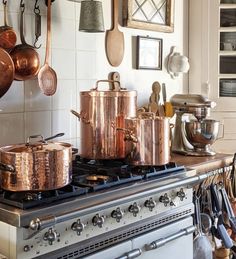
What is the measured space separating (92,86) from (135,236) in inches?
35.6

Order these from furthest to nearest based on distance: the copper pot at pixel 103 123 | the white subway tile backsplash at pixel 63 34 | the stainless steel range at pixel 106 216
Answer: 1. the white subway tile backsplash at pixel 63 34
2. the copper pot at pixel 103 123
3. the stainless steel range at pixel 106 216

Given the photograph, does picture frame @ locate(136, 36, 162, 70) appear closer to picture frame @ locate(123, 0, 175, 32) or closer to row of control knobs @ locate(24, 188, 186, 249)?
Result: picture frame @ locate(123, 0, 175, 32)

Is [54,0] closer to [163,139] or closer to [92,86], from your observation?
[92,86]

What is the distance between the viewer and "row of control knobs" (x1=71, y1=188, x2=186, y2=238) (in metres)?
1.33

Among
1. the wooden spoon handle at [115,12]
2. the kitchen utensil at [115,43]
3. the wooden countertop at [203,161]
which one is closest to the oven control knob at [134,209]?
the wooden countertop at [203,161]

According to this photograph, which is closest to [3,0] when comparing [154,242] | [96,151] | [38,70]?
[38,70]

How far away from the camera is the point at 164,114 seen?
259cm

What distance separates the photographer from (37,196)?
1315 millimetres

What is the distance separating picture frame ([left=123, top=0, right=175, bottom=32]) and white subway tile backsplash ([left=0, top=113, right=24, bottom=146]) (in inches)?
34.0

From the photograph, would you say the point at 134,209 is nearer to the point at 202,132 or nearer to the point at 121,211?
the point at 121,211

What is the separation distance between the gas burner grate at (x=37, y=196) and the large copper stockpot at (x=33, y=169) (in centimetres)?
2

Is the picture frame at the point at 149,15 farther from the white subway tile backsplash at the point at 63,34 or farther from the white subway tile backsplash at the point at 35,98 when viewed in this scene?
the white subway tile backsplash at the point at 35,98

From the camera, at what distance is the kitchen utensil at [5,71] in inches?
67.3

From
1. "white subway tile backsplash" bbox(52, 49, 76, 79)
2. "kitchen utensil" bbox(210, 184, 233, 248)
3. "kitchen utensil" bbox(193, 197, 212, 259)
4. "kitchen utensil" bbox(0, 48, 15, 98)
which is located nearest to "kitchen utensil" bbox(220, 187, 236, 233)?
"kitchen utensil" bbox(210, 184, 233, 248)
